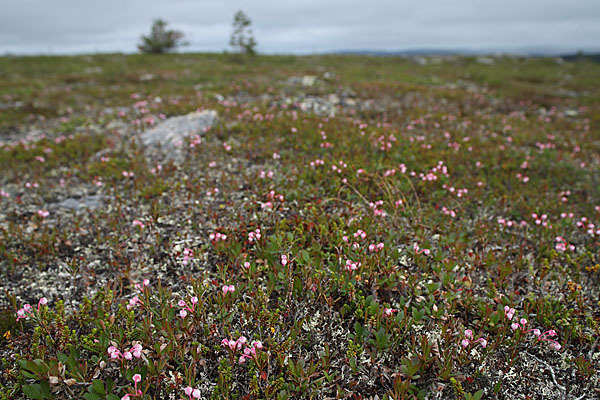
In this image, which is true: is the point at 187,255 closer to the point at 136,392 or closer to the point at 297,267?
the point at 297,267

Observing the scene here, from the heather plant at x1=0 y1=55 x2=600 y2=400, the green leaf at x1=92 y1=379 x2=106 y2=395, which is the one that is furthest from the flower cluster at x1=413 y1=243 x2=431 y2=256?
the green leaf at x1=92 y1=379 x2=106 y2=395

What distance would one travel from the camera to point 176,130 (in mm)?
9602

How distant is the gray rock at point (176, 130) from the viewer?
29.6 ft

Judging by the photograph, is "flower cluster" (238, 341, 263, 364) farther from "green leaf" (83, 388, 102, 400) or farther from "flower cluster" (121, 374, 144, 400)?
"green leaf" (83, 388, 102, 400)

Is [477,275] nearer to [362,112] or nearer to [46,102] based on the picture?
[362,112]

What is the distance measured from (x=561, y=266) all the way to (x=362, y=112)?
30.7 ft

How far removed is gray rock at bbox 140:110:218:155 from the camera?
902cm

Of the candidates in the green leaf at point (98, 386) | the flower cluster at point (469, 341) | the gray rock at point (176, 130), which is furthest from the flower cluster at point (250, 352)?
the gray rock at point (176, 130)

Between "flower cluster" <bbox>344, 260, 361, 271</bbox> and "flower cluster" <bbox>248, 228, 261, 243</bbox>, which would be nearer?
"flower cluster" <bbox>344, 260, 361, 271</bbox>

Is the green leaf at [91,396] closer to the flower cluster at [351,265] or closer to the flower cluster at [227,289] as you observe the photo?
the flower cluster at [227,289]

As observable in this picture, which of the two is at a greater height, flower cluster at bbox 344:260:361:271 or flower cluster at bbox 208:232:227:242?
flower cluster at bbox 208:232:227:242

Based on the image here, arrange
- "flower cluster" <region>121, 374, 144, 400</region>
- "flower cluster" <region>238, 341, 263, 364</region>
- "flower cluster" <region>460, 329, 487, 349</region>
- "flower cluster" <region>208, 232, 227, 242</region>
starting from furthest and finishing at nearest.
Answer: "flower cluster" <region>208, 232, 227, 242</region>, "flower cluster" <region>460, 329, 487, 349</region>, "flower cluster" <region>238, 341, 263, 364</region>, "flower cluster" <region>121, 374, 144, 400</region>

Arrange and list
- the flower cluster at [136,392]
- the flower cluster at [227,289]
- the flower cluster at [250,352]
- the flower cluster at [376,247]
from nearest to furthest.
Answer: the flower cluster at [136,392]
the flower cluster at [250,352]
the flower cluster at [227,289]
the flower cluster at [376,247]

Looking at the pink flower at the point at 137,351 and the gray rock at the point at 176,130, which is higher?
the gray rock at the point at 176,130
